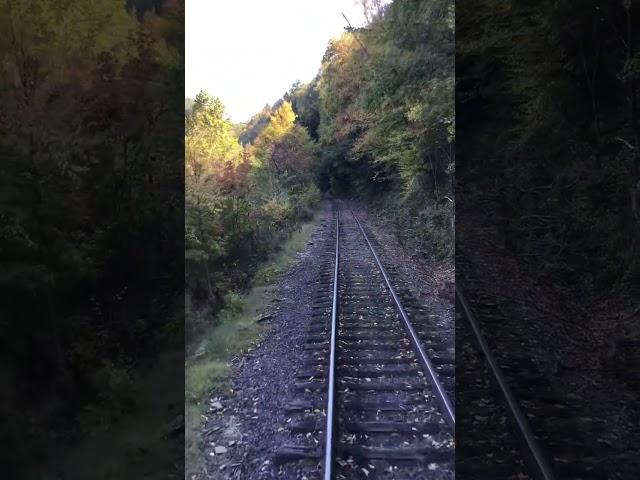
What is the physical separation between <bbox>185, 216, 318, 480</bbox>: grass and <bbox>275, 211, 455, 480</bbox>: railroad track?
0.44 m

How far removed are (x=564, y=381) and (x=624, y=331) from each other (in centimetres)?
110

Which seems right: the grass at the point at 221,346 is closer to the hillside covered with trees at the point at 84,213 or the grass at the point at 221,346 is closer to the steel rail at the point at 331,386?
the hillside covered with trees at the point at 84,213

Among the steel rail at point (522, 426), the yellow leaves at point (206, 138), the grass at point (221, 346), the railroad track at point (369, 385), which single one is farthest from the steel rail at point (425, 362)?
the yellow leaves at point (206, 138)

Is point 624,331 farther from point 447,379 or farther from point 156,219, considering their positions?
point 156,219

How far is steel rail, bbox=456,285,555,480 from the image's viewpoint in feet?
9.71

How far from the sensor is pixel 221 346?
3.03 meters

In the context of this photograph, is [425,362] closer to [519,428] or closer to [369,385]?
[369,385]

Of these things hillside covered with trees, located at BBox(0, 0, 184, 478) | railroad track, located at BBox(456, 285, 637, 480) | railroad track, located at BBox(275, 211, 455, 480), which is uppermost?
hillside covered with trees, located at BBox(0, 0, 184, 478)

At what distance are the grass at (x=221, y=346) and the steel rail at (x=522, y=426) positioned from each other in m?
1.90

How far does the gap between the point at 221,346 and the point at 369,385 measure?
1062 millimetres

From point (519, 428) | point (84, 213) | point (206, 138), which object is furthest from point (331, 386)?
point (84, 213)

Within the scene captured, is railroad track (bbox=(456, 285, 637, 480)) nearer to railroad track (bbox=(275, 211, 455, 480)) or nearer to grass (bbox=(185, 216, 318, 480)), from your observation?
railroad track (bbox=(275, 211, 455, 480))

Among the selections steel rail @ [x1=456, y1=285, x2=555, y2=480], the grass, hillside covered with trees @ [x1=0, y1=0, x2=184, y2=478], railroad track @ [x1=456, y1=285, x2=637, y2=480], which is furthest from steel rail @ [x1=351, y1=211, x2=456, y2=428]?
hillside covered with trees @ [x1=0, y1=0, x2=184, y2=478]

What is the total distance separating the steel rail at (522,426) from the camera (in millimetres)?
2961
